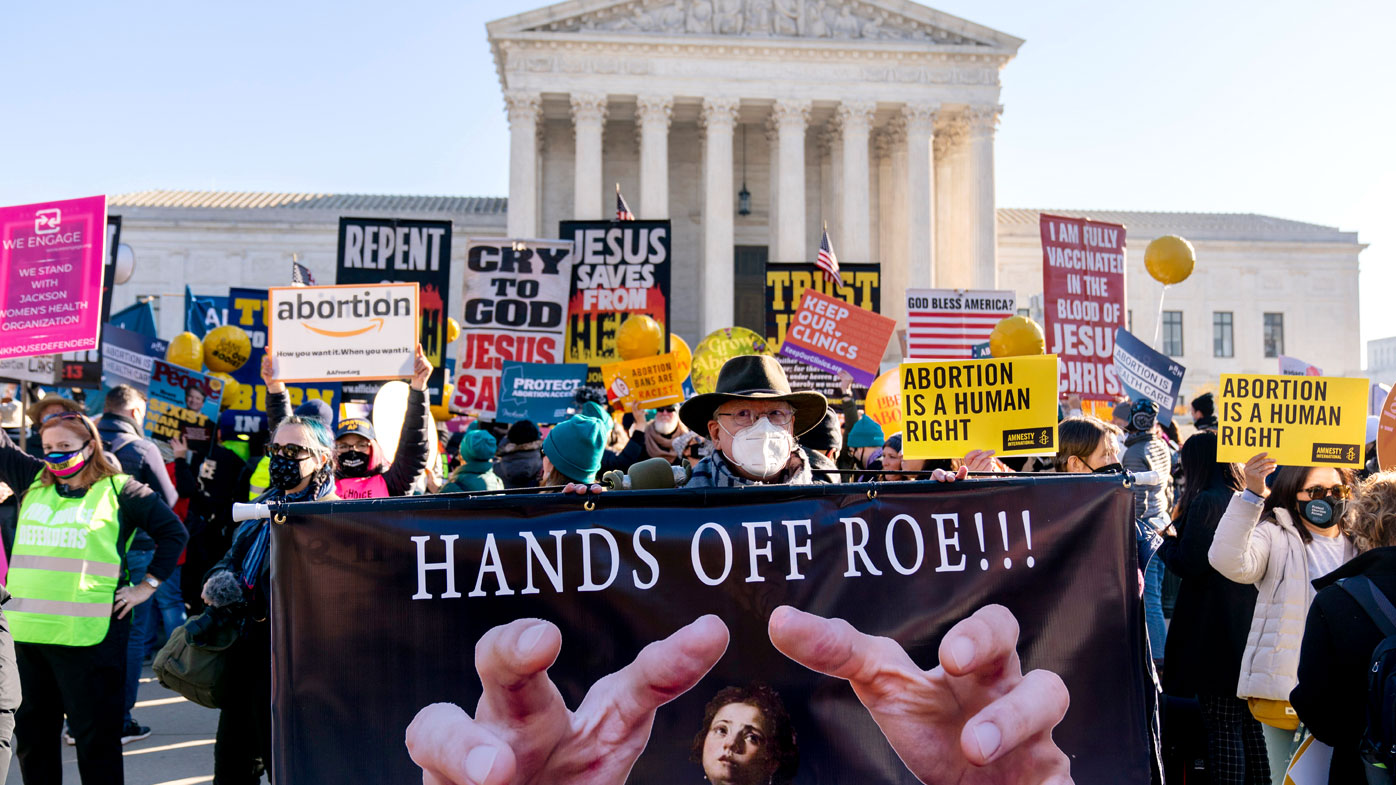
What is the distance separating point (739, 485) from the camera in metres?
4.06

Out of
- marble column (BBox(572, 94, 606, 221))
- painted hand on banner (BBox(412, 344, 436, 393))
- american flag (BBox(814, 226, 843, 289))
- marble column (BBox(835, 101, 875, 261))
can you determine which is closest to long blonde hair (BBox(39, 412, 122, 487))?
painted hand on banner (BBox(412, 344, 436, 393))

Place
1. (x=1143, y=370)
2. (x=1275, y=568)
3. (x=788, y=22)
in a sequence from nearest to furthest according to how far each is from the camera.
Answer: (x=1275, y=568) → (x=1143, y=370) → (x=788, y=22)

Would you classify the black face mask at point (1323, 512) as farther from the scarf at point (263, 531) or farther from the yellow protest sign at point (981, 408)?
the scarf at point (263, 531)

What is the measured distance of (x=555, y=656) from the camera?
11.3 feet

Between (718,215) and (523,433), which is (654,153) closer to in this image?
(718,215)

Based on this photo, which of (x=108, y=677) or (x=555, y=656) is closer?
Answer: (x=555, y=656)

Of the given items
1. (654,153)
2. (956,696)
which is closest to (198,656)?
(956,696)

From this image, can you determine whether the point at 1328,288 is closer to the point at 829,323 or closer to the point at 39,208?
the point at 829,323

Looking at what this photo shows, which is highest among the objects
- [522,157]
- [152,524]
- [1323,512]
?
[522,157]

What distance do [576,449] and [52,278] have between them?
5760 mm

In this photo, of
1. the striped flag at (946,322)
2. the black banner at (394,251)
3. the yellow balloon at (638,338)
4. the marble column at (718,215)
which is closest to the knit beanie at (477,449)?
the black banner at (394,251)

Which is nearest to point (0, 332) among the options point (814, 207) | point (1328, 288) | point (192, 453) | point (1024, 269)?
point (192, 453)

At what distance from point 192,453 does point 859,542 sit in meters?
9.06

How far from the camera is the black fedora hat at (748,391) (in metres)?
4.23
